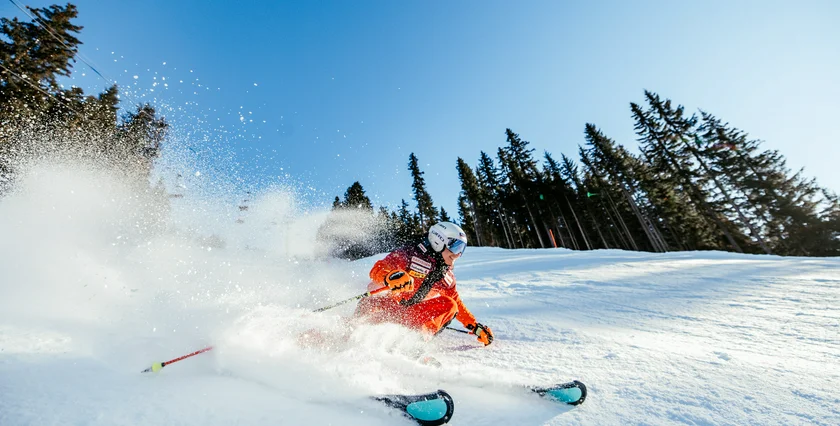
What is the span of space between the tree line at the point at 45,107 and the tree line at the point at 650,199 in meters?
26.2

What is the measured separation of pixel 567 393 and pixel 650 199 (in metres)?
41.5

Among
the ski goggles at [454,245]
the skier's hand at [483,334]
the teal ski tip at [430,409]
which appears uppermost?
the ski goggles at [454,245]

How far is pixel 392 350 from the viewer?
141 inches

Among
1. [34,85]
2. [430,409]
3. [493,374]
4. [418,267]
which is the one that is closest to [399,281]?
[418,267]

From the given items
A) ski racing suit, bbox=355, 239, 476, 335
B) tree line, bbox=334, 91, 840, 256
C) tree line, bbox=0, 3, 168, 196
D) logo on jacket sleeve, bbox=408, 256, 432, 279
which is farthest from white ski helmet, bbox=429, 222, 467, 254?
tree line, bbox=334, 91, 840, 256

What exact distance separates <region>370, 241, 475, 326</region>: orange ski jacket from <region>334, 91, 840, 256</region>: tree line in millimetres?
27410

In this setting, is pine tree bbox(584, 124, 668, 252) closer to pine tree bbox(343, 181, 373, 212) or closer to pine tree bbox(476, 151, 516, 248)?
pine tree bbox(476, 151, 516, 248)

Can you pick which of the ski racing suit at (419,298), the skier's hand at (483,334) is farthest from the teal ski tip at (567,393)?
the ski racing suit at (419,298)

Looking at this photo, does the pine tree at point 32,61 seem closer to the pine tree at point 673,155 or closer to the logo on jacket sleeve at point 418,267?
the logo on jacket sleeve at point 418,267

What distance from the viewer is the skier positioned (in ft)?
13.8

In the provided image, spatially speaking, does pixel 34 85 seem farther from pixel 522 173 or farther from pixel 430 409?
pixel 522 173

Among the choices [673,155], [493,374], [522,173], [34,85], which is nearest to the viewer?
[493,374]

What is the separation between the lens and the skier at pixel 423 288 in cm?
419

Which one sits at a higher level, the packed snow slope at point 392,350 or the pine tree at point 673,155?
the pine tree at point 673,155
